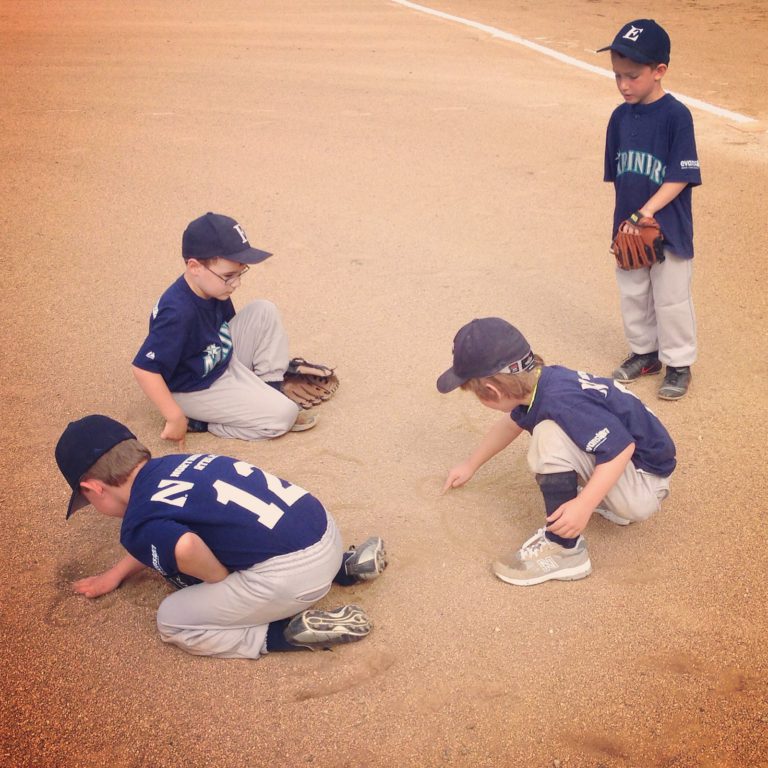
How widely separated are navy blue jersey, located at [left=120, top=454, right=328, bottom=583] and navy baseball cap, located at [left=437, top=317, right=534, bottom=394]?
0.81m

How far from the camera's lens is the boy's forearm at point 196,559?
258cm

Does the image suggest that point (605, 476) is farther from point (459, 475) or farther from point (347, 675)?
point (347, 675)

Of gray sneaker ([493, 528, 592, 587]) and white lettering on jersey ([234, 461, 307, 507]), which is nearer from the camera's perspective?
white lettering on jersey ([234, 461, 307, 507])

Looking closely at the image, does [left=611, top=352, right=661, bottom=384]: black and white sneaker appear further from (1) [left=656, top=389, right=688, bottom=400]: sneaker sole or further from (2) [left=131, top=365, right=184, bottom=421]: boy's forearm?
(2) [left=131, top=365, right=184, bottom=421]: boy's forearm

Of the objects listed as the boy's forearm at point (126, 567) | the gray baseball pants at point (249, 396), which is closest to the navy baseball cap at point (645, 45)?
the gray baseball pants at point (249, 396)

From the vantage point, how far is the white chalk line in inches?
345

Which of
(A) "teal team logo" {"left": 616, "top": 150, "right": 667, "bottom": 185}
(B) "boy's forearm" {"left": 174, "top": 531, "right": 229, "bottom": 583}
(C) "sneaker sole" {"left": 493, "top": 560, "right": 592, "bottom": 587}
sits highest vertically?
(A) "teal team logo" {"left": 616, "top": 150, "right": 667, "bottom": 185}

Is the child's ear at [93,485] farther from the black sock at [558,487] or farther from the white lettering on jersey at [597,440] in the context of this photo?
the white lettering on jersey at [597,440]

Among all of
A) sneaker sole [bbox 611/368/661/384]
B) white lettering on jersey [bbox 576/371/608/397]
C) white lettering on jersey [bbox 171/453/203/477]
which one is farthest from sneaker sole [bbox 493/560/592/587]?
sneaker sole [bbox 611/368/661/384]

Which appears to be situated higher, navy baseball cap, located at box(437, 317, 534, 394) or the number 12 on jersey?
navy baseball cap, located at box(437, 317, 534, 394)

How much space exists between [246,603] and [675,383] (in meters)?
2.73

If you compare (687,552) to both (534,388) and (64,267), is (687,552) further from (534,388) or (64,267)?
(64,267)

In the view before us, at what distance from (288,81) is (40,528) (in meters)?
7.87

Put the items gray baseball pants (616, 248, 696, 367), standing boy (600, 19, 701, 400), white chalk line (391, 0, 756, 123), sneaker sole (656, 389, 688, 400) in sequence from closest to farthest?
1. standing boy (600, 19, 701, 400)
2. gray baseball pants (616, 248, 696, 367)
3. sneaker sole (656, 389, 688, 400)
4. white chalk line (391, 0, 756, 123)
